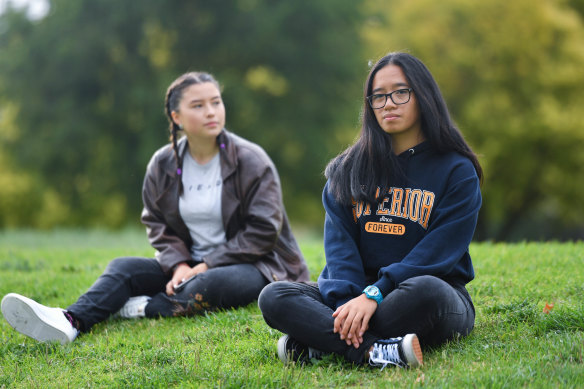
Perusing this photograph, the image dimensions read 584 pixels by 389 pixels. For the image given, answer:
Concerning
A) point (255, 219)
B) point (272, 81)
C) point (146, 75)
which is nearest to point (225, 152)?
point (255, 219)

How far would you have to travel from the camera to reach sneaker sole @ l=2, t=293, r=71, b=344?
437 centimetres

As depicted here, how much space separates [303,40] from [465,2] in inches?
206

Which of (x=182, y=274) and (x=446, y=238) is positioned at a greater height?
(x=446, y=238)

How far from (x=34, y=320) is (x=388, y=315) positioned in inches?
95.9

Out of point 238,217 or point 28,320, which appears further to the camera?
point 238,217

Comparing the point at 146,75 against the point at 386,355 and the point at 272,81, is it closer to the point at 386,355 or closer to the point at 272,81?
the point at 272,81

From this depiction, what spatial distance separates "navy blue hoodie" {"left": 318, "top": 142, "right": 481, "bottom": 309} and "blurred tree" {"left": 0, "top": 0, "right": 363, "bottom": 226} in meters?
15.5

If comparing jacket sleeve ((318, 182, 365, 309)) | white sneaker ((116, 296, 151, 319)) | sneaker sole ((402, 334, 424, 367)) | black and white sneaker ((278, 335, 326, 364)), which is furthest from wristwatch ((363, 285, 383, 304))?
white sneaker ((116, 296, 151, 319))

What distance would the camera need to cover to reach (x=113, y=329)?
486 cm

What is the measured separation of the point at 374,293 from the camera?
3498mm

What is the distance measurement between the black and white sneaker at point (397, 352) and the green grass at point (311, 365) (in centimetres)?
6

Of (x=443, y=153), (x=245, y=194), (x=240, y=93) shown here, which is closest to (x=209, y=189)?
(x=245, y=194)

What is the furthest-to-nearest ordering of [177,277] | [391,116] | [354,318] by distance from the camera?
[177,277], [391,116], [354,318]

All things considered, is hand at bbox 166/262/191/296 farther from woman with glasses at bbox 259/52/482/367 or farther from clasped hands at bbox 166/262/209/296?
woman with glasses at bbox 259/52/482/367
